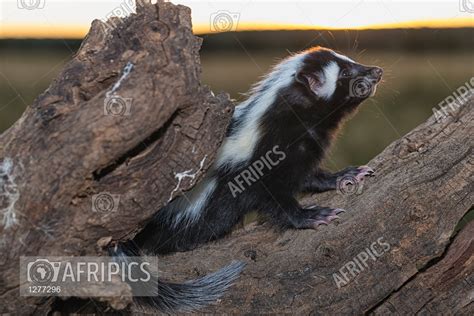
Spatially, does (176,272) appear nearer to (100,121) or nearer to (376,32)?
(100,121)

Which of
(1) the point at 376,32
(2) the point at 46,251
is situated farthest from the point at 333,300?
(1) the point at 376,32

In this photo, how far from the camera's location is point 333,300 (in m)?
2.89

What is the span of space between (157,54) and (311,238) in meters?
1.27

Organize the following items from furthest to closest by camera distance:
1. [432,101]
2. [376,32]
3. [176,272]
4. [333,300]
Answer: [432,101] < [376,32] < [176,272] < [333,300]

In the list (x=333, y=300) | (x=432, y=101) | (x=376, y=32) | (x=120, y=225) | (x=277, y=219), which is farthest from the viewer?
(x=432, y=101)

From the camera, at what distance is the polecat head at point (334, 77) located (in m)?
3.65
